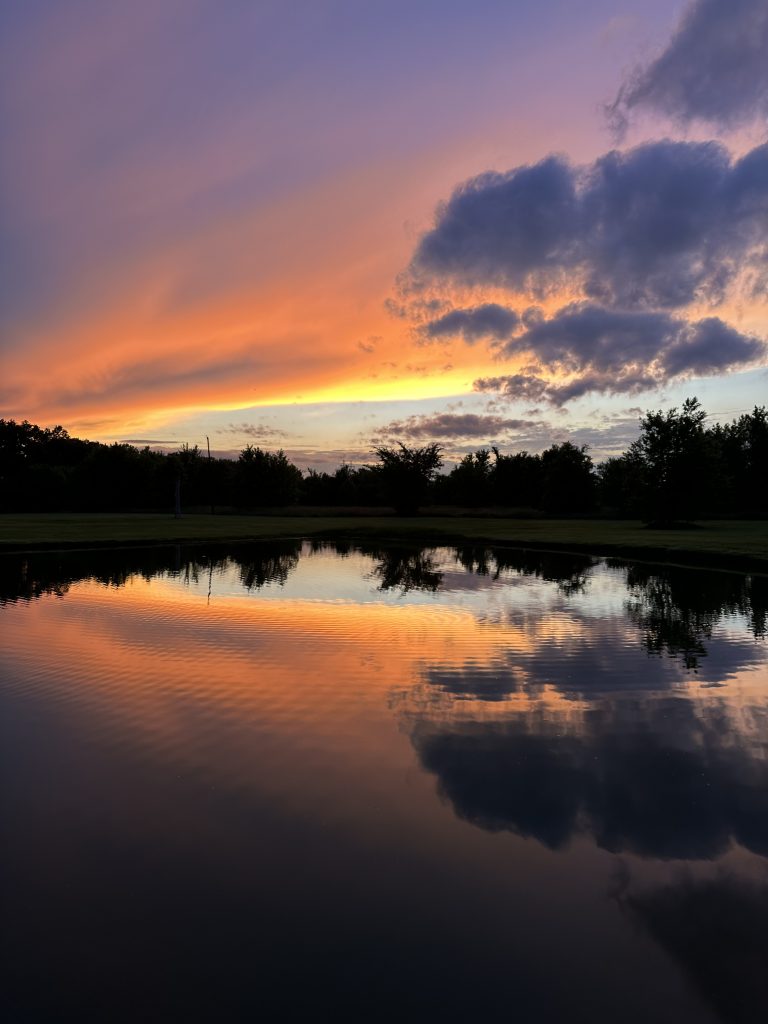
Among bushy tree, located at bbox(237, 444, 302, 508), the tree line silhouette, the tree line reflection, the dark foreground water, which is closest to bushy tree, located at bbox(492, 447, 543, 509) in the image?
the tree line silhouette

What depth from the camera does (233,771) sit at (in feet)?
26.4

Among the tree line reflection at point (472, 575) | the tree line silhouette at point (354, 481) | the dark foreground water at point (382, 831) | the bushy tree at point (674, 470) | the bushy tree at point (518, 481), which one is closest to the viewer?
the dark foreground water at point (382, 831)

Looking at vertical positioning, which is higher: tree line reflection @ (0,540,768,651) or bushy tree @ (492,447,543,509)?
bushy tree @ (492,447,543,509)

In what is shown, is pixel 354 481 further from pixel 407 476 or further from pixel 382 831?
pixel 382 831

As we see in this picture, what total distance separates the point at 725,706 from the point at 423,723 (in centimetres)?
497

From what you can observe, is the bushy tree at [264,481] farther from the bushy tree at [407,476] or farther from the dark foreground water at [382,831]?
the dark foreground water at [382,831]

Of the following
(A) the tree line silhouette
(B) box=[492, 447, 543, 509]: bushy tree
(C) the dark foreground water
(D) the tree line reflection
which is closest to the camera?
(C) the dark foreground water

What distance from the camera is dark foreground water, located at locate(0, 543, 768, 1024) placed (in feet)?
15.4

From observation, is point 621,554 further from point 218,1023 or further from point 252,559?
point 218,1023

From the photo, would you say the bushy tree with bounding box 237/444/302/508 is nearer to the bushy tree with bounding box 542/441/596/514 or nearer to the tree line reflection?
the bushy tree with bounding box 542/441/596/514

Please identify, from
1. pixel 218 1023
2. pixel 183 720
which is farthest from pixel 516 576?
pixel 218 1023

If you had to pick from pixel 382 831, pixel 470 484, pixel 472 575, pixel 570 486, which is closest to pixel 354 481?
pixel 470 484

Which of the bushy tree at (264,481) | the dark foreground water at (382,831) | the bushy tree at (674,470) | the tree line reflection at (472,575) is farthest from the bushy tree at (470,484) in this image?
the dark foreground water at (382,831)

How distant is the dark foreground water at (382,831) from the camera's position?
4.68 m
